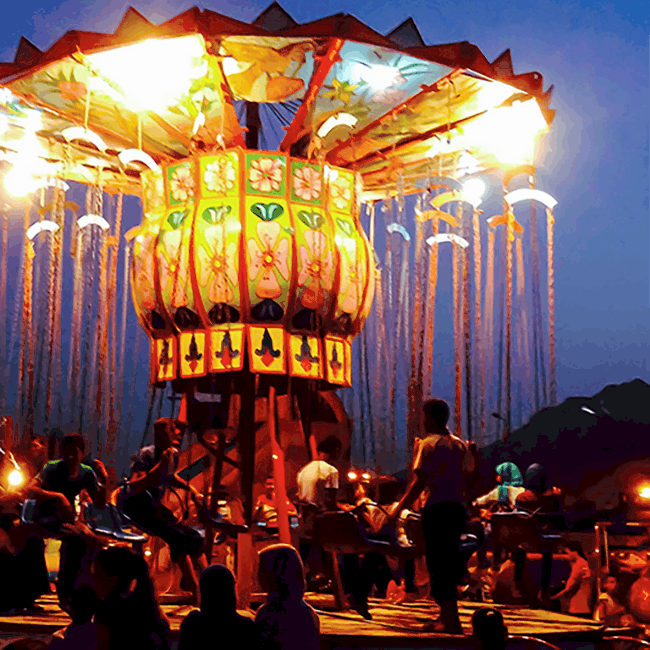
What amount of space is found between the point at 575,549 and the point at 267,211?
188 inches

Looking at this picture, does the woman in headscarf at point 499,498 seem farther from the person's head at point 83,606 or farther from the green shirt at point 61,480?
the person's head at point 83,606

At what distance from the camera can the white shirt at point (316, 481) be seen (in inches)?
315

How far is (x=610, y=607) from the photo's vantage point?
7969 mm

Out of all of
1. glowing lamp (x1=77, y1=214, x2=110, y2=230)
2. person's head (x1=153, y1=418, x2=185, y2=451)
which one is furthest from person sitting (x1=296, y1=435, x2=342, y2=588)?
glowing lamp (x1=77, y1=214, x2=110, y2=230)

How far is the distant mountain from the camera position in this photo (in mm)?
17438

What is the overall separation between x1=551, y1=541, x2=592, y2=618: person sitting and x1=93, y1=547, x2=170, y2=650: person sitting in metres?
5.93

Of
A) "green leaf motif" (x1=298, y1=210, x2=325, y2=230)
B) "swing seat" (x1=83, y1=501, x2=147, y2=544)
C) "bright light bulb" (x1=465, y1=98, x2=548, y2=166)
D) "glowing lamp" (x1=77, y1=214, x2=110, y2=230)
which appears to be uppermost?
"bright light bulb" (x1=465, y1=98, x2=548, y2=166)

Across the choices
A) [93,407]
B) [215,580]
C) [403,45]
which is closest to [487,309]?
[403,45]

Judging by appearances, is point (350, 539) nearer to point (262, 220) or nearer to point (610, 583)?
point (610, 583)

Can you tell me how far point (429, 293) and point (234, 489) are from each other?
6597 millimetres

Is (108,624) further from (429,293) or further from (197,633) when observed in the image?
(429,293)

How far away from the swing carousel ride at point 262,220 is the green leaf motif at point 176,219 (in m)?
0.02

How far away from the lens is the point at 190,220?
880cm

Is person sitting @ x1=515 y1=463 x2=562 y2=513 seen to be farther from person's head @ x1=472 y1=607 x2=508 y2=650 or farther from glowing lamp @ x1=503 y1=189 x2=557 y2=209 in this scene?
person's head @ x1=472 y1=607 x2=508 y2=650
